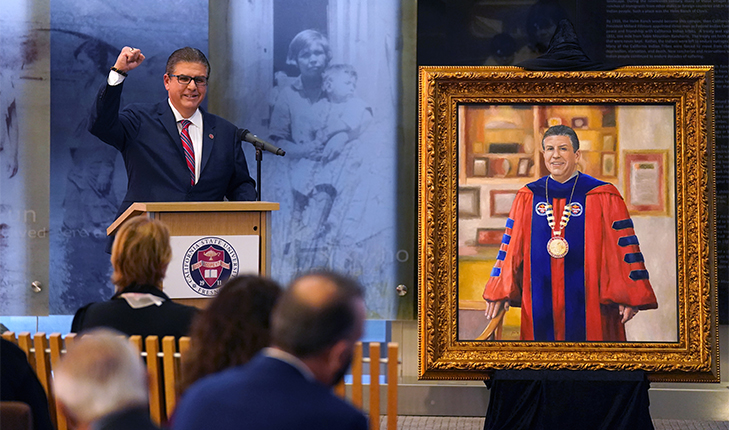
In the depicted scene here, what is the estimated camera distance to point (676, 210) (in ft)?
17.0

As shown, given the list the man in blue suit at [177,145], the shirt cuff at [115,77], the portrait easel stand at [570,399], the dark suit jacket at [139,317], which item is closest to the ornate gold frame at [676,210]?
the portrait easel stand at [570,399]

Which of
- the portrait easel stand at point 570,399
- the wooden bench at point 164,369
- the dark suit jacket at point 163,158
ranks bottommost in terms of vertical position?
the portrait easel stand at point 570,399

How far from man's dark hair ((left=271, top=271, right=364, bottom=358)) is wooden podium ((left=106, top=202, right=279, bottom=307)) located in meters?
2.03

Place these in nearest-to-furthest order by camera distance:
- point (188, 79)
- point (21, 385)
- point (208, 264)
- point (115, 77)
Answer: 1. point (21, 385)
2. point (208, 264)
3. point (115, 77)
4. point (188, 79)

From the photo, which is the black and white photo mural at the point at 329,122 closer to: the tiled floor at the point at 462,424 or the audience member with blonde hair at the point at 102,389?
the tiled floor at the point at 462,424

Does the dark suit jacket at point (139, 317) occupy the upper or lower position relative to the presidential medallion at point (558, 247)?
lower

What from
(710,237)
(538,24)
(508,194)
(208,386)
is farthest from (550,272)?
(208,386)

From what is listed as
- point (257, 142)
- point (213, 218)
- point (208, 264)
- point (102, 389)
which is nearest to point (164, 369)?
point (208, 264)

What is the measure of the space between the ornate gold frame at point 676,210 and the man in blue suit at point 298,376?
3.41 meters

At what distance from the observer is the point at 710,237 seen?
5141mm

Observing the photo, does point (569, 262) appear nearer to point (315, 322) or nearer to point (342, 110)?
point (342, 110)

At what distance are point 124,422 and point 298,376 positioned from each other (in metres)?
0.34

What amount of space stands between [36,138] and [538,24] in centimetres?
351

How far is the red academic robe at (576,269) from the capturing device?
513 cm
